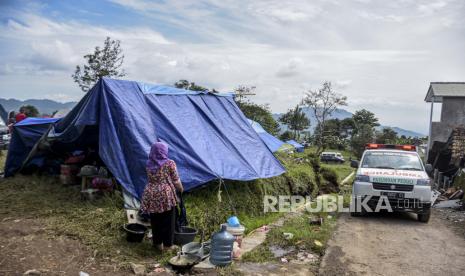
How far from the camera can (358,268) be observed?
5805mm

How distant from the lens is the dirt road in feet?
19.0

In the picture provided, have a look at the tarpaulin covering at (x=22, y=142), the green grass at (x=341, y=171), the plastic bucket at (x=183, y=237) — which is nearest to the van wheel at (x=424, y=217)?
the plastic bucket at (x=183, y=237)

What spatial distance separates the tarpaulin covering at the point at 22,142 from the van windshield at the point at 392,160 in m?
7.91

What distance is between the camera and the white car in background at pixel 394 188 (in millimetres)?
8805

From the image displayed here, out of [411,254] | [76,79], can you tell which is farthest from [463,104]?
[76,79]

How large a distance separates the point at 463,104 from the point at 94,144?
76.5 ft

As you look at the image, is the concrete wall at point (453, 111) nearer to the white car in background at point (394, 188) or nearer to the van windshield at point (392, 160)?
the van windshield at point (392, 160)

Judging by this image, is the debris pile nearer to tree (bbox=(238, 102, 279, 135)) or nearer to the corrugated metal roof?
the corrugated metal roof

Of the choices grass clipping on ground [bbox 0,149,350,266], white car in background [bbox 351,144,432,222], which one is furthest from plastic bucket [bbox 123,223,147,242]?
white car in background [bbox 351,144,432,222]

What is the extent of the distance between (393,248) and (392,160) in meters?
3.61

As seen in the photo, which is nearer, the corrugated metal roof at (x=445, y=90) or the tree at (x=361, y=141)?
the corrugated metal roof at (x=445, y=90)

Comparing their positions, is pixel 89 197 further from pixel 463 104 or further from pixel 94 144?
pixel 463 104

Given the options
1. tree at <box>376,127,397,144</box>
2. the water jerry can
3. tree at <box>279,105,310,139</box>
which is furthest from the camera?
tree at <box>279,105,310,139</box>

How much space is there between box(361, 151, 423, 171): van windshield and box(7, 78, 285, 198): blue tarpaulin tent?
2.39 m
